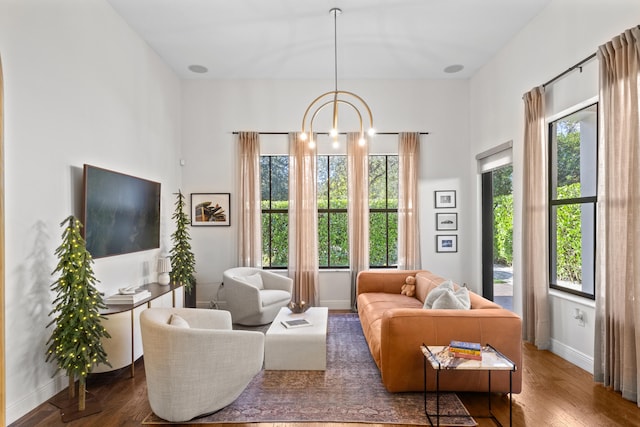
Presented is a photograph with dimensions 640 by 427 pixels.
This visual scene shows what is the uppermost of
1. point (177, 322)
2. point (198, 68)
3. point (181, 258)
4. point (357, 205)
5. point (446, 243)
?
point (198, 68)

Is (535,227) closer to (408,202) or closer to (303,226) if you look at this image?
(408,202)

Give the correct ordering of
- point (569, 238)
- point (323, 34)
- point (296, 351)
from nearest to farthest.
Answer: point (296, 351), point (569, 238), point (323, 34)

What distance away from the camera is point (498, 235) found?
17.4 ft

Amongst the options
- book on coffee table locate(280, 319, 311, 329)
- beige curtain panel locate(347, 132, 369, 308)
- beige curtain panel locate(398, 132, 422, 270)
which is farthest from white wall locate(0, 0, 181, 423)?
beige curtain panel locate(398, 132, 422, 270)

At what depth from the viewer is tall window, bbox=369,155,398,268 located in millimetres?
5957

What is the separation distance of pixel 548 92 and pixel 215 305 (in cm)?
518

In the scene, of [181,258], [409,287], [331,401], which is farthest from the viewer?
[181,258]

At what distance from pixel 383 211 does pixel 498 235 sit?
5.60 feet

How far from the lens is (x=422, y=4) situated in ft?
12.7

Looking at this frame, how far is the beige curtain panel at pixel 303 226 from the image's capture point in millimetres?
5703

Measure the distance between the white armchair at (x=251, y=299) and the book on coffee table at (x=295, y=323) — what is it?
110cm

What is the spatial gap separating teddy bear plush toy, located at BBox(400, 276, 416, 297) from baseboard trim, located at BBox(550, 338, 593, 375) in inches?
61.6

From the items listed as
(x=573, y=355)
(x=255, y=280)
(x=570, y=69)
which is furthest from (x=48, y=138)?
(x=573, y=355)

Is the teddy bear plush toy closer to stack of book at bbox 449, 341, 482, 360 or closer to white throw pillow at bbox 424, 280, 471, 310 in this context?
white throw pillow at bbox 424, 280, 471, 310
